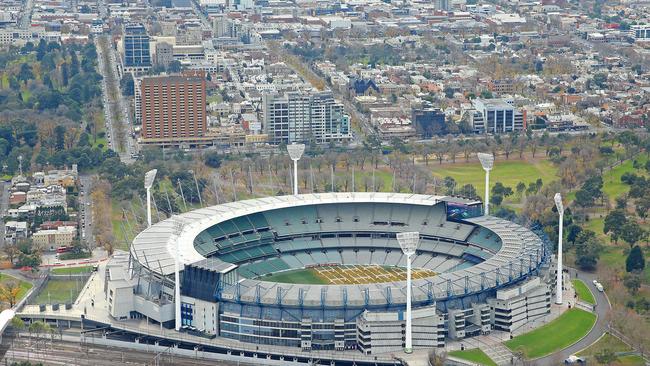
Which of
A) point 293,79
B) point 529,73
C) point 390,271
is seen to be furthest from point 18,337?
point 529,73

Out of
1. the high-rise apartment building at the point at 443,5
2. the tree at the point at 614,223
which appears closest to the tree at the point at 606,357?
the tree at the point at 614,223

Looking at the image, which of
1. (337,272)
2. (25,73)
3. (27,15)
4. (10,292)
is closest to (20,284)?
(10,292)

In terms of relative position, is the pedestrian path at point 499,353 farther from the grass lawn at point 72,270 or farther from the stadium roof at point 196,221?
the grass lawn at point 72,270

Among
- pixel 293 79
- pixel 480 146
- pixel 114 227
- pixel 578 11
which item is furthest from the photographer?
pixel 578 11

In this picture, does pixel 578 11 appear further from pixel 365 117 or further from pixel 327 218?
pixel 327 218

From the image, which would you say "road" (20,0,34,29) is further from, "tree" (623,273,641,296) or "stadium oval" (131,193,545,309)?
"tree" (623,273,641,296)

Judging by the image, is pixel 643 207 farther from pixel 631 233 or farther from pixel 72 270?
pixel 72 270
